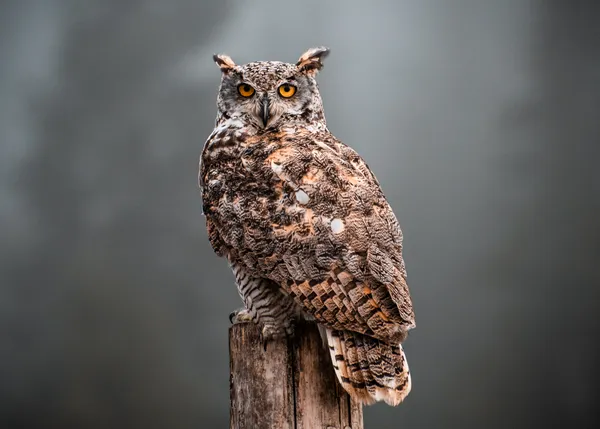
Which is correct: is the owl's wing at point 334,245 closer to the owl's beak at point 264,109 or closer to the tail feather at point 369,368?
the tail feather at point 369,368

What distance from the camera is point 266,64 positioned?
120 inches

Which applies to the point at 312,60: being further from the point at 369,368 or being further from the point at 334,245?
the point at 369,368

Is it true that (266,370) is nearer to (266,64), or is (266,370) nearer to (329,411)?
(329,411)

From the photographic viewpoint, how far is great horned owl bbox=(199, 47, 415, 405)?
230 cm

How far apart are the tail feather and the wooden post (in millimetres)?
119

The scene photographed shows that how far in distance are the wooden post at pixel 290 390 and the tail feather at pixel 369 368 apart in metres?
0.12

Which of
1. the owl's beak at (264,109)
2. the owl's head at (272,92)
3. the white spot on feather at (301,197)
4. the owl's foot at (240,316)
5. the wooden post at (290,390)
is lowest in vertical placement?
the wooden post at (290,390)

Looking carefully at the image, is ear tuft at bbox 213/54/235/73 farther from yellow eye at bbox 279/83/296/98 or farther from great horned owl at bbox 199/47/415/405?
yellow eye at bbox 279/83/296/98

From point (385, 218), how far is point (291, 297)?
0.46 m

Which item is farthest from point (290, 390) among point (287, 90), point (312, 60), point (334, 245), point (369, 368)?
point (312, 60)

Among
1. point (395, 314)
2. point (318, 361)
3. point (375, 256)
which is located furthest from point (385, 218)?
point (318, 361)

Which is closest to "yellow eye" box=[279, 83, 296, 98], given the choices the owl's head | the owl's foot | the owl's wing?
the owl's head

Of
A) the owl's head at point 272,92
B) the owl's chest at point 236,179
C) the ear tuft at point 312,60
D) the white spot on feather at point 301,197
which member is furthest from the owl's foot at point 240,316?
the ear tuft at point 312,60

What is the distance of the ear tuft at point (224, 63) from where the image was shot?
3209 mm
